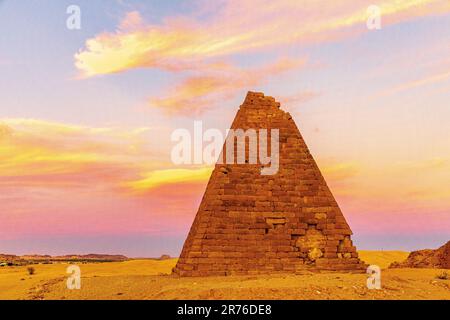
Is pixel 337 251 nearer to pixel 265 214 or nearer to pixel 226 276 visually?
pixel 265 214

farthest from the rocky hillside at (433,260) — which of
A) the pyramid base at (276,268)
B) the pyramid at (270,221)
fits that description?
the pyramid at (270,221)

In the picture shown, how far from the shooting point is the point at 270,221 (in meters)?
14.4

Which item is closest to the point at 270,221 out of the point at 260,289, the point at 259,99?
the point at 260,289

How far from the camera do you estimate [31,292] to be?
50.3ft

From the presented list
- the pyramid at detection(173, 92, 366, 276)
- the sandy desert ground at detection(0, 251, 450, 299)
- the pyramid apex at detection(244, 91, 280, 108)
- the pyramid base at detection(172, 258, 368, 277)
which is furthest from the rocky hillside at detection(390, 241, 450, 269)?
the pyramid apex at detection(244, 91, 280, 108)

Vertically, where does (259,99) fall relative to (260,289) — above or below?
above

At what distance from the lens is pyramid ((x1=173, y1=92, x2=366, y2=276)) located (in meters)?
13.9

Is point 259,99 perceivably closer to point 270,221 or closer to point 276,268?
point 270,221

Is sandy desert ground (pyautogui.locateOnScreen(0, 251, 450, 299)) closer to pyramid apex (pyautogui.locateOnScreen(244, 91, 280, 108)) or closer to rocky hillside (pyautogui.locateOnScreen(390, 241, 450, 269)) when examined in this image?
pyramid apex (pyautogui.locateOnScreen(244, 91, 280, 108))

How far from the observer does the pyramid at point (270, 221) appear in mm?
13906
